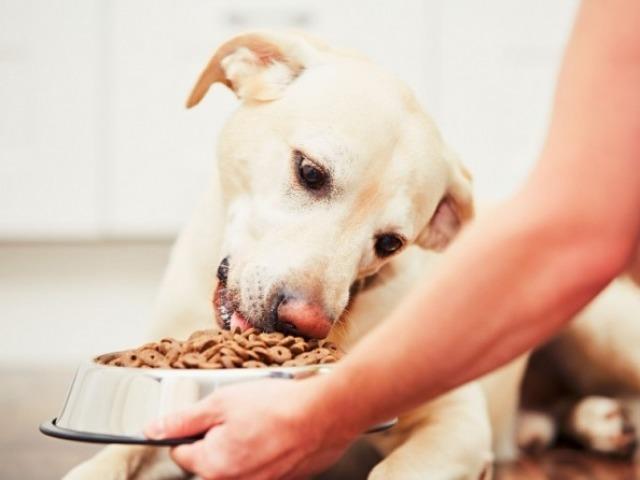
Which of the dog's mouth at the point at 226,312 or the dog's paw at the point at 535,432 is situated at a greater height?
the dog's mouth at the point at 226,312

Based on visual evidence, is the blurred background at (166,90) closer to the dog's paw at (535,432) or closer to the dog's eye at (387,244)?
the dog's paw at (535,432)

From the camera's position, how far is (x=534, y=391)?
2182mm

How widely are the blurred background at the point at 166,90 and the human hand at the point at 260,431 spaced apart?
2.10 metres

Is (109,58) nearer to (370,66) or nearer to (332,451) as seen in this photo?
(370,66)

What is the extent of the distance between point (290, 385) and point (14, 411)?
159 cm

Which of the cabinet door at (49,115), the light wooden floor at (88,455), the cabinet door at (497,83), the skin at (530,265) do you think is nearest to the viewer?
the skin at (530,265)

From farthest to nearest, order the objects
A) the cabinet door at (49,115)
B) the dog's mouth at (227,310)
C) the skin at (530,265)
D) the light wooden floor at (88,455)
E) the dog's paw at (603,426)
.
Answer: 1. the cabinet door at (49,115)
2. the dog's paw at (603,426)
3. the light wooden floor at (88,455)
4. the dog's mouth at (227,310)
5. the skin at (530,265)

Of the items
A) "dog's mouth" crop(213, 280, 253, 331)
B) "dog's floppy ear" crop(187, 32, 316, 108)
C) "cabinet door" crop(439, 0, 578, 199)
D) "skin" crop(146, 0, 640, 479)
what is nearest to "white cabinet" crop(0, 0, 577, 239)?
"cabinet door" crop(439, 0, 578, 199)

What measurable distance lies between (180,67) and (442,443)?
207 cm

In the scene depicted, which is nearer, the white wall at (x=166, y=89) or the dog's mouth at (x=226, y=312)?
the dog's mouth at (x=226, y=312)

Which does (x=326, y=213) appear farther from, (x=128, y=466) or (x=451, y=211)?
(x=128, y=466)

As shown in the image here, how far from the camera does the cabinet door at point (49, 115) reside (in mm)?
3229

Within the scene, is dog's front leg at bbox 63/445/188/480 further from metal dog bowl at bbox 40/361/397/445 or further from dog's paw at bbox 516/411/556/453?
dog's paw at bbox 516/411/556/453

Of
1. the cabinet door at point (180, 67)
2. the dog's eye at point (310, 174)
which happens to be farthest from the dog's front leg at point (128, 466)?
the cabinet door at point (180, 67)
